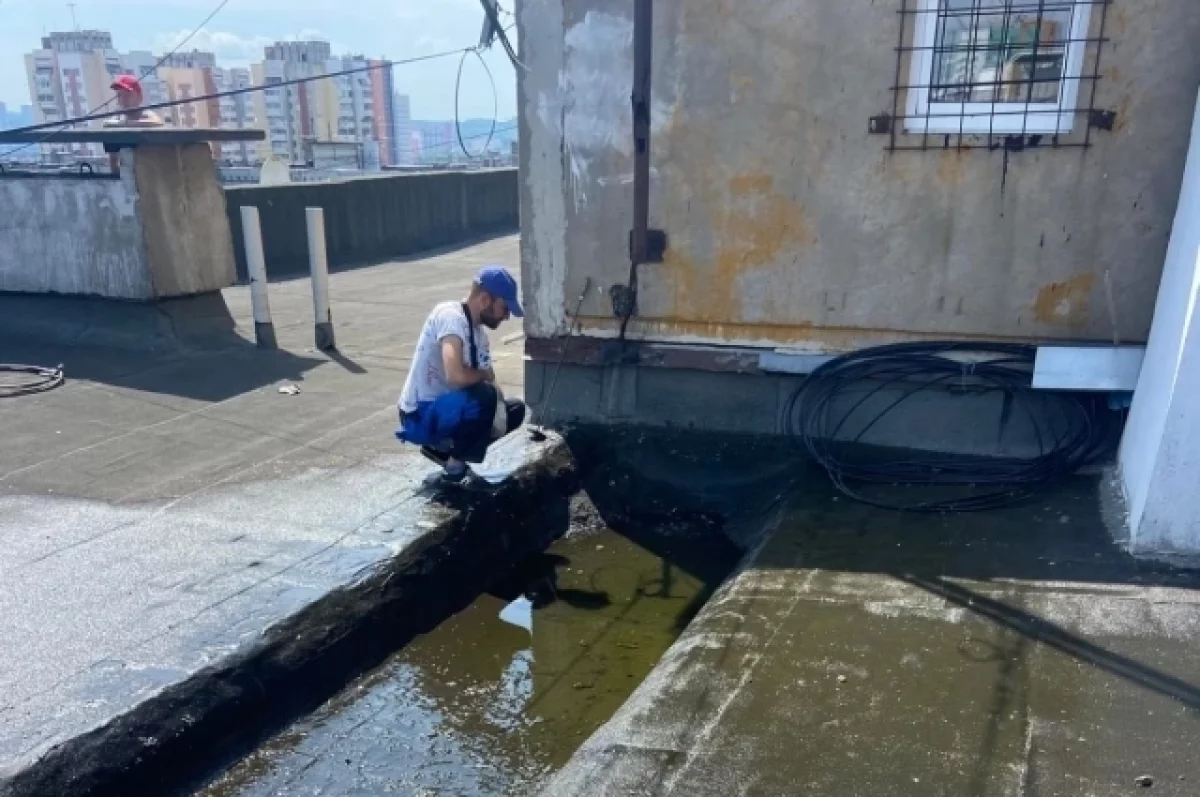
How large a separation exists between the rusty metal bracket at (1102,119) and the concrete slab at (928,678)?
2.06 m

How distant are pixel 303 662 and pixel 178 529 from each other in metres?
1.25

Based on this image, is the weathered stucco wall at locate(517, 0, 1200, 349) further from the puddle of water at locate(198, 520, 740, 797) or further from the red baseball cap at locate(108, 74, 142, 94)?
the red baseball cap at locate(108, 74, 142, 94)

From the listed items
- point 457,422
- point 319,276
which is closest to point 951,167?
point 457,422

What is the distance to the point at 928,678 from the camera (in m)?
3.29

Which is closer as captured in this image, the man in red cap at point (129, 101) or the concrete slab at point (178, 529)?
the concrete slab at point (178, 529)

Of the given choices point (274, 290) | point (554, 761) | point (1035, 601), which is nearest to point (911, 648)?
point (1035, 601)

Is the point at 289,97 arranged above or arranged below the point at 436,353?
above

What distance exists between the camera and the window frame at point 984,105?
484 cm

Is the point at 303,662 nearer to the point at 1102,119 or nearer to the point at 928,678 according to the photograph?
the point at 928,678

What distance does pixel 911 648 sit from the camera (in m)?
3.50

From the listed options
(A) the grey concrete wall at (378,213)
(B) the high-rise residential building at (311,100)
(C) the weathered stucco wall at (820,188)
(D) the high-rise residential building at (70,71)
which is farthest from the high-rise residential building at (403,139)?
(C) the weathered stucco wall at (820,188)

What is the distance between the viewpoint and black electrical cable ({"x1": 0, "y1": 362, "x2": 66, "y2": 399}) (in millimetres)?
6500

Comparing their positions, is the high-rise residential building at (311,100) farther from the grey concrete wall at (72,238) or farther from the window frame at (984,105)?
the window frame at (984,105)

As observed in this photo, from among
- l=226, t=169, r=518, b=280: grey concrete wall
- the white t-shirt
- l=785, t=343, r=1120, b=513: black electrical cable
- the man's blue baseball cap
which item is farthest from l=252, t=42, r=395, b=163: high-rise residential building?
l=785, t=343, r=1120, b=513: black electrical cable
